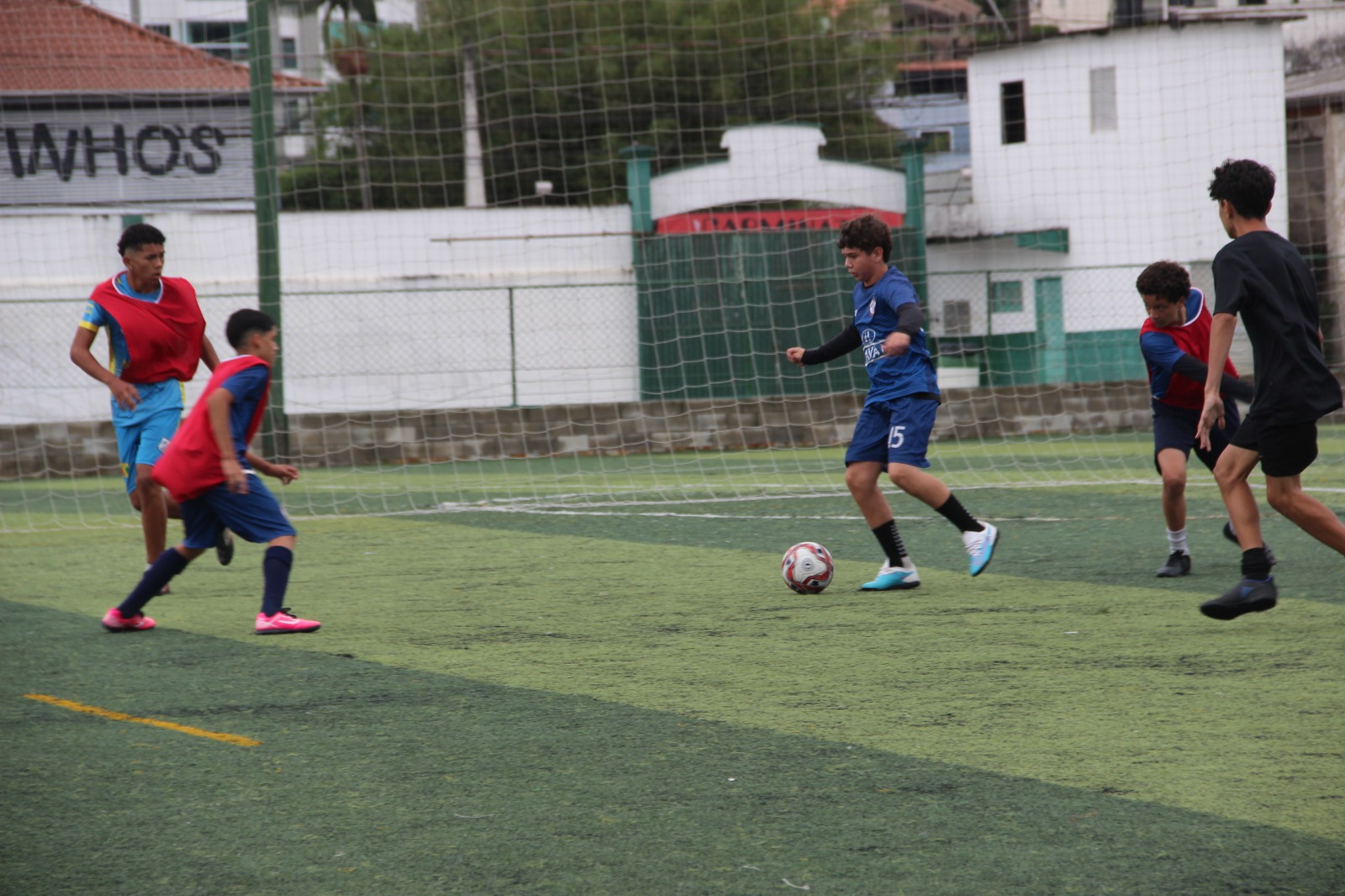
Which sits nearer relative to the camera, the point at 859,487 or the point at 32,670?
the point at 32,670

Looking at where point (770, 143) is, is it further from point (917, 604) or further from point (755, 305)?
point (917, 604)

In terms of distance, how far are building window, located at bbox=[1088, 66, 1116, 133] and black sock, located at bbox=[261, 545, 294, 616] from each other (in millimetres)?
22087

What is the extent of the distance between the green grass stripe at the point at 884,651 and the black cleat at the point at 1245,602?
0.11 meters

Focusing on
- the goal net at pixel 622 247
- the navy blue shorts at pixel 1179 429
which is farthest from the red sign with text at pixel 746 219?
the navy blue shorts at pixel 1179 429

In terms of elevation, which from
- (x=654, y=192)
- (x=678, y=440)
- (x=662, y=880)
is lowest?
(x=678, y=440)

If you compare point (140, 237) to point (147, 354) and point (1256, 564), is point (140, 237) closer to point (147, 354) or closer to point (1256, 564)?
point (147, 354)

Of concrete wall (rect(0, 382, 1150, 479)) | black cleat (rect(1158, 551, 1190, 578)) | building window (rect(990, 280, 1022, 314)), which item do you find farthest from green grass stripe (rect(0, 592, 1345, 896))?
building window (rect(990, 280, 1022, 314))

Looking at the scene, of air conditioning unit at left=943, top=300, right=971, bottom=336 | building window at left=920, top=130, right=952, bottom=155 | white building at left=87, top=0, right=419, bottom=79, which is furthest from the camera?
white building at left=87, top=0, right=419, bottom=79

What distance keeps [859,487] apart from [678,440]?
11801 mm

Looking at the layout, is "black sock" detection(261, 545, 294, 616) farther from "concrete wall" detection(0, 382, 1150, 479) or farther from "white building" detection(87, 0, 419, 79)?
"white building" detection(87, 0, 419, 79)

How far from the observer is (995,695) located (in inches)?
196

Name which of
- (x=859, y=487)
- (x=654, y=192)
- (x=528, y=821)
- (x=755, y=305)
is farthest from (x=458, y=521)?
(x=654, y=192)

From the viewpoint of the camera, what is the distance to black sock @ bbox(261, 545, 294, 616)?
21.4ft

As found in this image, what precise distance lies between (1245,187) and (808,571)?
2.64 m
